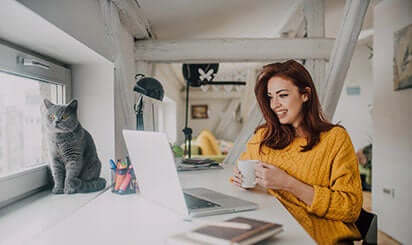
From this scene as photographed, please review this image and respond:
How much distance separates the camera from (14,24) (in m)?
1.13

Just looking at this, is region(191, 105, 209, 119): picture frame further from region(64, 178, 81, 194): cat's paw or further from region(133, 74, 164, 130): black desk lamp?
region(64, 178, 81, 194): cat's paw

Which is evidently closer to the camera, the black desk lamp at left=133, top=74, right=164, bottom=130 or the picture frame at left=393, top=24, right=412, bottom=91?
the black desk lamp at left=133, top=74, right=164, bottom=130

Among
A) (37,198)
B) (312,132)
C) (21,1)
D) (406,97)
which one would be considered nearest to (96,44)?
(21,1)

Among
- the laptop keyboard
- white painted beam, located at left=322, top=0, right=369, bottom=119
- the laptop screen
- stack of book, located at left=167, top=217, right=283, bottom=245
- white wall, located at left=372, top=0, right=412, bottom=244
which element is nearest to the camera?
stack of book, located at left=167, top=217, right=283, bottom=245

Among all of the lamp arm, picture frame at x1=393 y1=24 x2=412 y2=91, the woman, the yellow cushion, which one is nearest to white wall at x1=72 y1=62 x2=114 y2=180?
the lamp arm

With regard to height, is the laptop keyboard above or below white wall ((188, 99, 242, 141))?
below

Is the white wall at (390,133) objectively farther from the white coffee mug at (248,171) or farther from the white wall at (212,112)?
the white wall at (212,112)

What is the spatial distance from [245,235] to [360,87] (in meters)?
5.66

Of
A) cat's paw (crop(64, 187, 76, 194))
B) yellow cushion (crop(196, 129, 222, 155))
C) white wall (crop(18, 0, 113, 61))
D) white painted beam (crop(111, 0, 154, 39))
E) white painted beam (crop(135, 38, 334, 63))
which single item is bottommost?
yellow cushion (crop(196, 129, 222, 155))

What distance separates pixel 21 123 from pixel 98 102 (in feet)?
1.57

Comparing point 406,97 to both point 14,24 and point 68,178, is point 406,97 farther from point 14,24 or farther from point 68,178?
point 14,24

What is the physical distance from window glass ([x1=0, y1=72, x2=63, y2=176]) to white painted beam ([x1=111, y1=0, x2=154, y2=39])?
23.8 inches

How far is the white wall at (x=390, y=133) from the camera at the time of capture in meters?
2.82

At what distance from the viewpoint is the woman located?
1.23m
